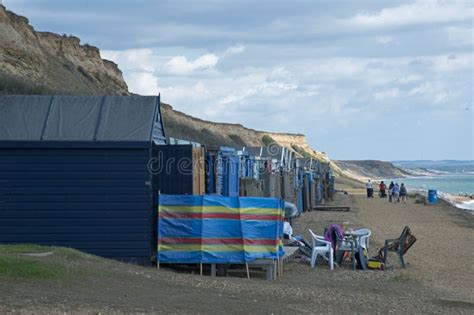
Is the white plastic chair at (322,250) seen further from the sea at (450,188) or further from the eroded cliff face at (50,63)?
the sea at (450,188)

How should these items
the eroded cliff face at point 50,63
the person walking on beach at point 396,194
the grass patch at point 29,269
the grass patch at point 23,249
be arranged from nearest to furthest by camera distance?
the grass patch at point 29,269 < the grass patch at point 23,249 < the eroded cliff face at point 50,63 < the person walking on beach at point 396,194

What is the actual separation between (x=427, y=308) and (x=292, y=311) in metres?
2.30

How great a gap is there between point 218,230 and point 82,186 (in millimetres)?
2443

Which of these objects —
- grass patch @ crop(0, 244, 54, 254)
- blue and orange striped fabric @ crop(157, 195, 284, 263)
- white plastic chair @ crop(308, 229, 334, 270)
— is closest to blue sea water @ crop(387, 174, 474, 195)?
white plastic chair @ crop(308, 229, 334, 270)

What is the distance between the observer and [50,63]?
5122 cm

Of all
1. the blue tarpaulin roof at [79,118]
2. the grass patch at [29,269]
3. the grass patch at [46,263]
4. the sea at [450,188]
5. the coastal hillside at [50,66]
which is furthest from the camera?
the sea at [450,188]

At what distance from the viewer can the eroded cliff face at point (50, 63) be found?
43.3 metres

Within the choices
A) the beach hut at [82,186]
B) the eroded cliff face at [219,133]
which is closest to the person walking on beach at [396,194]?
the eroded cliff face at [219,133]

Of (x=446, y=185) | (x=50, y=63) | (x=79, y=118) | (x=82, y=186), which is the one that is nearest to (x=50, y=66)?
(x=50, y=63)

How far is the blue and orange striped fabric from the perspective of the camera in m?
15.1

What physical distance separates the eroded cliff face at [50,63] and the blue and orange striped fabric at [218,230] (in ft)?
71.8

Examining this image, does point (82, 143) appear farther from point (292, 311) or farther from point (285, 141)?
A: point (285, 141)

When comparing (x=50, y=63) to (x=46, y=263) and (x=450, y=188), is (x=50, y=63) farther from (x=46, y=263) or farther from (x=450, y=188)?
(x=450, y=188)

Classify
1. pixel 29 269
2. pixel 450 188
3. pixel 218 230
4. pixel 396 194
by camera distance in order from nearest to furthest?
pixel 29 269 → pixel 218 230 → pixel 396 194 → pixel 450 188
